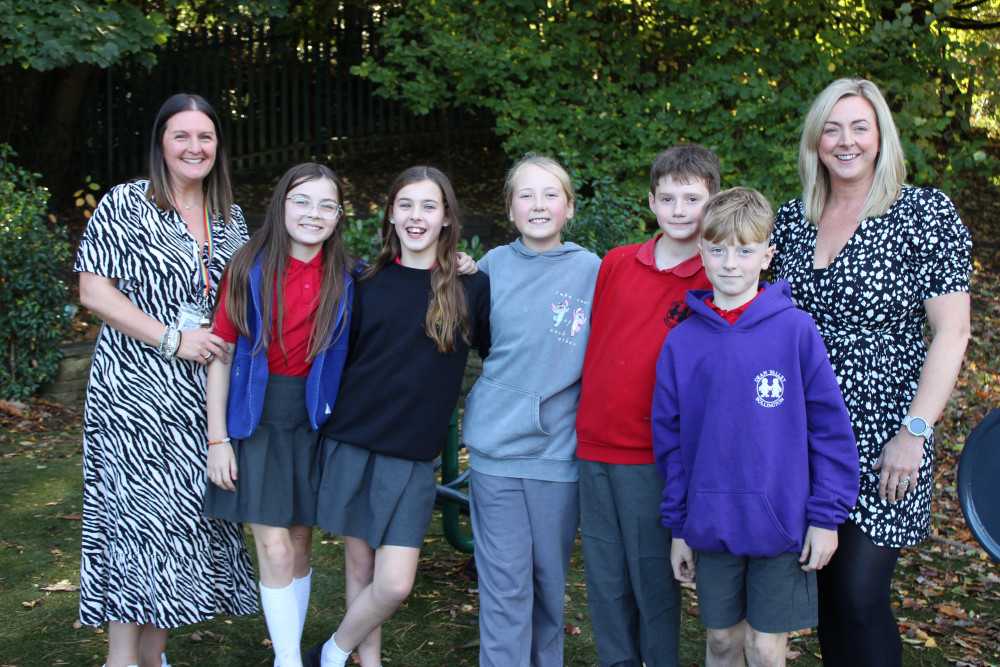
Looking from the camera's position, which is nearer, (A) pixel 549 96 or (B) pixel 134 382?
(B) pixel 134 382

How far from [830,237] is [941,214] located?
0.30 meters

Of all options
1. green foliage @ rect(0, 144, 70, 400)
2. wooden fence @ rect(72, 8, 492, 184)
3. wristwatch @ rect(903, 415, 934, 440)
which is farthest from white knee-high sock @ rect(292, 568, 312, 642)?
wooden fence @ rect(72, 8, 492, 184)

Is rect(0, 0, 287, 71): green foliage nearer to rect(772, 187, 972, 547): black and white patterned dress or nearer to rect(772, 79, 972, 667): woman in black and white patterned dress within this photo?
rect(772, 79, 972, 667): woman in black and white patterned dress

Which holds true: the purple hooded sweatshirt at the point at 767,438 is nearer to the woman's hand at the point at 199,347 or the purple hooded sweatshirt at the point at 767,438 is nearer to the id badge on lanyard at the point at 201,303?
the woman's hand at the point at 199,347

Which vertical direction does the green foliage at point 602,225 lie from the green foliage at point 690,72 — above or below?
below

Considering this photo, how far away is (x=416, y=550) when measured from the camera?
282 cm

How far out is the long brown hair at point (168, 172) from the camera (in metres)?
2.87

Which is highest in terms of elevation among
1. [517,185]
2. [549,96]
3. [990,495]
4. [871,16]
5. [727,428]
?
[871,16]

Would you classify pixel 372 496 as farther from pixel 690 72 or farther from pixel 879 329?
pixel 690 72

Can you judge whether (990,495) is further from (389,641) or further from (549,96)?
(549,96)

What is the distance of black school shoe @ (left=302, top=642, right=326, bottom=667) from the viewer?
3.04m

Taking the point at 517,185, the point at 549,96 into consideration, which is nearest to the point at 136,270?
the point at 517,185

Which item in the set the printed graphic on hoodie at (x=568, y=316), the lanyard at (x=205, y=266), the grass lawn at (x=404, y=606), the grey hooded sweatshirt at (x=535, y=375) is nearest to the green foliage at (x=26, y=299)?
the grass lawn at (x=404, y=606)

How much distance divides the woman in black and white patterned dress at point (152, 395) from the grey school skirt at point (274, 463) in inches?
6.4
